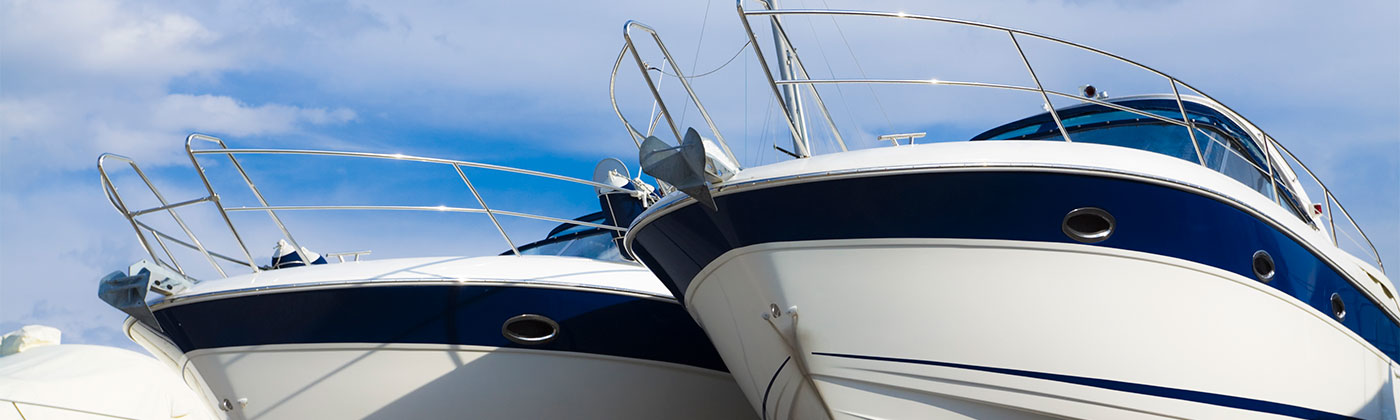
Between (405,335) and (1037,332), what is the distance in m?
3.74

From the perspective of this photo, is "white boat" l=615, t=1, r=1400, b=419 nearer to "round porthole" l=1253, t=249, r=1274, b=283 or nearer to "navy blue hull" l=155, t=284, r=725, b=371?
"round porthole" l=1253, t=249, r=1274, b=283

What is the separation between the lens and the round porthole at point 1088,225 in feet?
16.3

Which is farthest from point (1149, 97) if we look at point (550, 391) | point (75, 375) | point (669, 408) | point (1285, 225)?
point (75, 375)

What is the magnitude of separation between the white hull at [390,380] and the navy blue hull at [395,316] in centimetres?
7

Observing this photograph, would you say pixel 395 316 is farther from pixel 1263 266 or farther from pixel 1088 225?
pixel 1263 266

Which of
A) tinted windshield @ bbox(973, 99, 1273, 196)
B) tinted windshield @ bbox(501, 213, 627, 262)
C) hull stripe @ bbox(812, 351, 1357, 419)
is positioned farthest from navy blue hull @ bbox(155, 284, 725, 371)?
tinted windshield @ bbox(973, 99, 1273, 196)

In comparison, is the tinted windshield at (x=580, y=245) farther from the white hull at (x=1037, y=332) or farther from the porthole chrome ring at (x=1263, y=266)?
the porthole chrome ring at (x=1263, y=266)

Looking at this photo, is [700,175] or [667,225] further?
[667,225]

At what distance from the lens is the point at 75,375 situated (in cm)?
634

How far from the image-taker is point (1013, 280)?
4.96 metres

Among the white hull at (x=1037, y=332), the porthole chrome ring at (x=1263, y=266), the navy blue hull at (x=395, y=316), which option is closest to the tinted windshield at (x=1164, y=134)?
the porthole chrome ring at (x=1263, y=266)

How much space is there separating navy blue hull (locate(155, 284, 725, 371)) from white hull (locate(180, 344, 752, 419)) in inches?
2.8

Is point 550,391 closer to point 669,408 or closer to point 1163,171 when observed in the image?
point 669,408

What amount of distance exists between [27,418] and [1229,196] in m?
6.25
